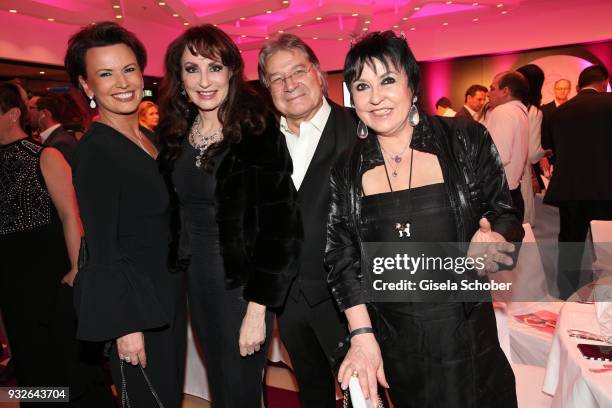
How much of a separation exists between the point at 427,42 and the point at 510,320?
881cm

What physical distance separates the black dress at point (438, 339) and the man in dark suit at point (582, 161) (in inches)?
132

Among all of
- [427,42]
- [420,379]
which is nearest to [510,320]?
[420,379]

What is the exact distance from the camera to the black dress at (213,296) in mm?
1879

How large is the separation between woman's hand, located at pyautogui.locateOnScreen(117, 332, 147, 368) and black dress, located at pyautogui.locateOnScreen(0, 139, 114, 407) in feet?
3.21

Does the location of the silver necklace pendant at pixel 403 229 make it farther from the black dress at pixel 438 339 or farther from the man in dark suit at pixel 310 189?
the man in dark suit at pixel 310 189

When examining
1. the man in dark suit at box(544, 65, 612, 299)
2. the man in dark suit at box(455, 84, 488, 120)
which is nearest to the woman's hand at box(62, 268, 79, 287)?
the man in dark suit at box(544, 65, 612, 299)

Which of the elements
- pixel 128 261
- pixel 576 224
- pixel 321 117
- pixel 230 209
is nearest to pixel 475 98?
pixel 576 224

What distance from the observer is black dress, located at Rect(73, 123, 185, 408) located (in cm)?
170

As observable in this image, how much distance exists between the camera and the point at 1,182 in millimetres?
2490

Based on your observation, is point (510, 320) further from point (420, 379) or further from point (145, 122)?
point (145, 122)

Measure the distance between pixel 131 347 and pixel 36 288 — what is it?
1144 mm

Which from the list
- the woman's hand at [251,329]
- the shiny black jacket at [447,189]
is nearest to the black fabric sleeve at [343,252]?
the shiny black jacket at [447,189]

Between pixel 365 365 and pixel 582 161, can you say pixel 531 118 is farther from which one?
pixel 365 365

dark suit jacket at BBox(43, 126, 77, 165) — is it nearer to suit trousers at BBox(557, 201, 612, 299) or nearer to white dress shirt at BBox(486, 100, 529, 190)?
white dress shirt at BBox(486, 100, 529, 190)
